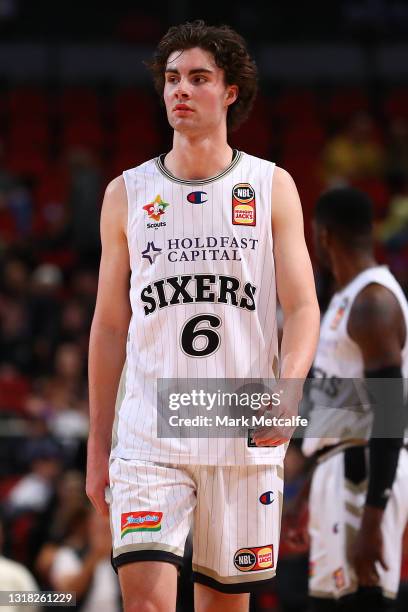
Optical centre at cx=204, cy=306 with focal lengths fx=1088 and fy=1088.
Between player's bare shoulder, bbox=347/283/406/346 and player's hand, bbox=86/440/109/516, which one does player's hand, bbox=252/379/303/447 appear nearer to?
player's hand, bbox=86/440/109/516

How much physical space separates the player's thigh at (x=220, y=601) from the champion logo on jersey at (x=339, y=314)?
5.34 feet

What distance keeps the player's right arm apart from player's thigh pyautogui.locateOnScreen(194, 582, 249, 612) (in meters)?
0.46

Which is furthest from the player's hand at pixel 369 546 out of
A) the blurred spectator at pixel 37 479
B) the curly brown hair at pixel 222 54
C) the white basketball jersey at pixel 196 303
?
the blurred spectator at pixel 37 479

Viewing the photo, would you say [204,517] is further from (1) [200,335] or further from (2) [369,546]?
(2) [369,546]

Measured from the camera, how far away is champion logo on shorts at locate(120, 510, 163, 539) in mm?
3627

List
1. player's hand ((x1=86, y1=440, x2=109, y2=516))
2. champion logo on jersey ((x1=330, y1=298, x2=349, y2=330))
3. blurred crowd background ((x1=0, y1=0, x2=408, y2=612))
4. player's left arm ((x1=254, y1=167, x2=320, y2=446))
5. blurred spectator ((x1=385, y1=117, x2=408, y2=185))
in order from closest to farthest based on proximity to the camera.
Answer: player's left arm ((x1=254, y1=167, x2=320, y2=446))
player's hand ((x1=86, y1=440, x2=109, y2=516))
champion logo on jersey ((x1=330, y1=298, x2=349, y2=330))
blurred crowd background ((x1=0, y1=0, x2=408, y2=612))
blurred spectator ((x1=385, y1=117, x2=408, y2=185))

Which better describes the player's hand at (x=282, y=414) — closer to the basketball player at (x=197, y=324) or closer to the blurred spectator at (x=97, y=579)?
the basketball player at (x=197, y=324)

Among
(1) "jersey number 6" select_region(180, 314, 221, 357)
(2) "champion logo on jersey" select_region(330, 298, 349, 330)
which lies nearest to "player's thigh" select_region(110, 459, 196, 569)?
(1) "jersey number 6" select_region(180, 314, 221, 357)

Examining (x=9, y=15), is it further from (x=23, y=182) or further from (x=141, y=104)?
(x=23, y=182)

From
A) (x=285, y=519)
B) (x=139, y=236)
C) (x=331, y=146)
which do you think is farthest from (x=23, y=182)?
(x=139, y=236)

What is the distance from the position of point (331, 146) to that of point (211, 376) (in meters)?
12.9

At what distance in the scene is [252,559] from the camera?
12.4 feet

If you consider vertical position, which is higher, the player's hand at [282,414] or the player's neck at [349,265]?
the player's neck at [349,265]

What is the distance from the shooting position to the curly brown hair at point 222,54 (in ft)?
12.9
